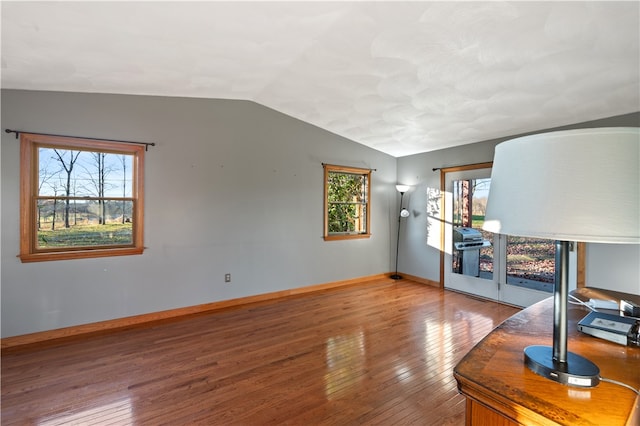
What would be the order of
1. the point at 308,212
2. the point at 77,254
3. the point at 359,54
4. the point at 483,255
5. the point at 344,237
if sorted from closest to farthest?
the point at 359,54
the point at 77,254
the point at 483,255
the point at 308,212
the point at 344,237

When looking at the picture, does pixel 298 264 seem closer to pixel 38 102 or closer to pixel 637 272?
pixel 38 102

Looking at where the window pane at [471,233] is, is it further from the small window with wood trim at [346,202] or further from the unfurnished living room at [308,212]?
the small window with wood trim at [346,202]

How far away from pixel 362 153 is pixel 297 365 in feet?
12.7

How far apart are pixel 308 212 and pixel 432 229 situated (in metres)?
2.25

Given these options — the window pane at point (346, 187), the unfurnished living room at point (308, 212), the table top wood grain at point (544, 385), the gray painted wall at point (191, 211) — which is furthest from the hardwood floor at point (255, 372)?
the window pane at point (346, 187)

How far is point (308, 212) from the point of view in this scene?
4.78 meters

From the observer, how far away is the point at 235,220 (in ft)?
13.5

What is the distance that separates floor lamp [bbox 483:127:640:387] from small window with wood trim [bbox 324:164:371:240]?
415 centimetres

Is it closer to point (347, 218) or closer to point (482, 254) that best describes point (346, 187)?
point (347, 218)

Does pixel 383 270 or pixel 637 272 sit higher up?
pixel 637 272

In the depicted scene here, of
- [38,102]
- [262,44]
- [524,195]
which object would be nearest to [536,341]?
[524,195]

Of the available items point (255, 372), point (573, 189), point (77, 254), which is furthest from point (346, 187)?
point (573, 189)

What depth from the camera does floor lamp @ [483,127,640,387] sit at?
686 mm

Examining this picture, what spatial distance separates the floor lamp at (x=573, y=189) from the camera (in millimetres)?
686
